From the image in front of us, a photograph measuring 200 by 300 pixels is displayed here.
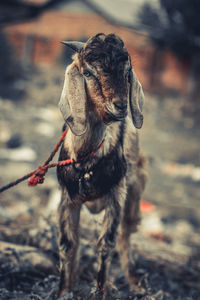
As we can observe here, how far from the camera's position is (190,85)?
60.7 feet

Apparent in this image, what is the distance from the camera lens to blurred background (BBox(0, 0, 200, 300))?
3.85 metres

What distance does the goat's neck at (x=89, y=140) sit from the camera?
8.19 ft

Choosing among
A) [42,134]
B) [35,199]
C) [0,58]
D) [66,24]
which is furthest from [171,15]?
[35,199]

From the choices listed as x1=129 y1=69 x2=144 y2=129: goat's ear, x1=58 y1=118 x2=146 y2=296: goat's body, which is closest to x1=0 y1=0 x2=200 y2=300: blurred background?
x1=129 y1=69 x2=144 y2=129: goat's ear

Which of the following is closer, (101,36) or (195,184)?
(101,36)

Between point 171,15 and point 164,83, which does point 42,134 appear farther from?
point 171,15

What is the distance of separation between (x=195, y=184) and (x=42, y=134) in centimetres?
552

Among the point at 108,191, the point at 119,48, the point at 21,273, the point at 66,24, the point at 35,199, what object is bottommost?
the point at 21,273

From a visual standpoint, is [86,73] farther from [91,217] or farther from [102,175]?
[91,217]

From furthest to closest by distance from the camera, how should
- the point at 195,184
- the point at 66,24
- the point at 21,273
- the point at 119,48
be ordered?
the point at 66,24 < the point at 195,184 < the point at 21,273 < the point at 119,48

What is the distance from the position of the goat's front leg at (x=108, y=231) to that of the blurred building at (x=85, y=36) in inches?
611

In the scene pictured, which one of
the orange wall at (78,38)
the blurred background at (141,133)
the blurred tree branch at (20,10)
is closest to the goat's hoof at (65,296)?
the blurred background at (141,133)

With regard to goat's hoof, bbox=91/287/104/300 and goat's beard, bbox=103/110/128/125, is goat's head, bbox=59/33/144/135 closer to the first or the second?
goat's beard, bbox=103/110/128/125

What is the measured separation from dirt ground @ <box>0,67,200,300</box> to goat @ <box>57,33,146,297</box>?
0.37 meters
